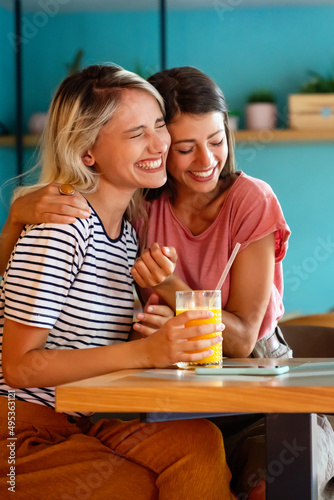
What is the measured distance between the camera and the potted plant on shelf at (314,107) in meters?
3.85

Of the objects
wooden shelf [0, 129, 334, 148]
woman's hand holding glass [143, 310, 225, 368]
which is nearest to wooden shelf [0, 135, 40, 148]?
wooden shelf [0, 129, 334, 148]

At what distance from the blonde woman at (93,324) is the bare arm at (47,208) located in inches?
0.6

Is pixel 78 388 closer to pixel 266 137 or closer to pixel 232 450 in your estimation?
pixel 232 450

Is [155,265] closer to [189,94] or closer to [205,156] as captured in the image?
[205,156]

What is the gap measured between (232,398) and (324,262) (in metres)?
3.40

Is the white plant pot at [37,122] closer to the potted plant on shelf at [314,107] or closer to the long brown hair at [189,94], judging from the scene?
the potted plant on shelf at [314,107]

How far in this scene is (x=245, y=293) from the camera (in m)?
1.56

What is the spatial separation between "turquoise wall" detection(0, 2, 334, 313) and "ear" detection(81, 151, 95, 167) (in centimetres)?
265

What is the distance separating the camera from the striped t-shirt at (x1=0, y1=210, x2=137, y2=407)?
50.9 inches

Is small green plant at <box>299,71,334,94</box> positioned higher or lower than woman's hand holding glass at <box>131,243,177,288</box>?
higher

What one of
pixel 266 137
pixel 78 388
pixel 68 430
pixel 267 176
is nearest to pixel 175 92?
pixel 68 430

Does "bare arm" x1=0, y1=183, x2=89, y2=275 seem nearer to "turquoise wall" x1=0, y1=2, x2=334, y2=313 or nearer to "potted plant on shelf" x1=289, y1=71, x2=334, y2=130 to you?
"potted plant on shelf" x1=289, y1=71, x2=334, y2=130

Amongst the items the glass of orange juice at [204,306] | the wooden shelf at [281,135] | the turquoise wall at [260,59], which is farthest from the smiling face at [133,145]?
the turquoise wall at [260,59]

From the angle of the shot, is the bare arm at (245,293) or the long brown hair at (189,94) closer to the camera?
the bare arm at (245,293)
